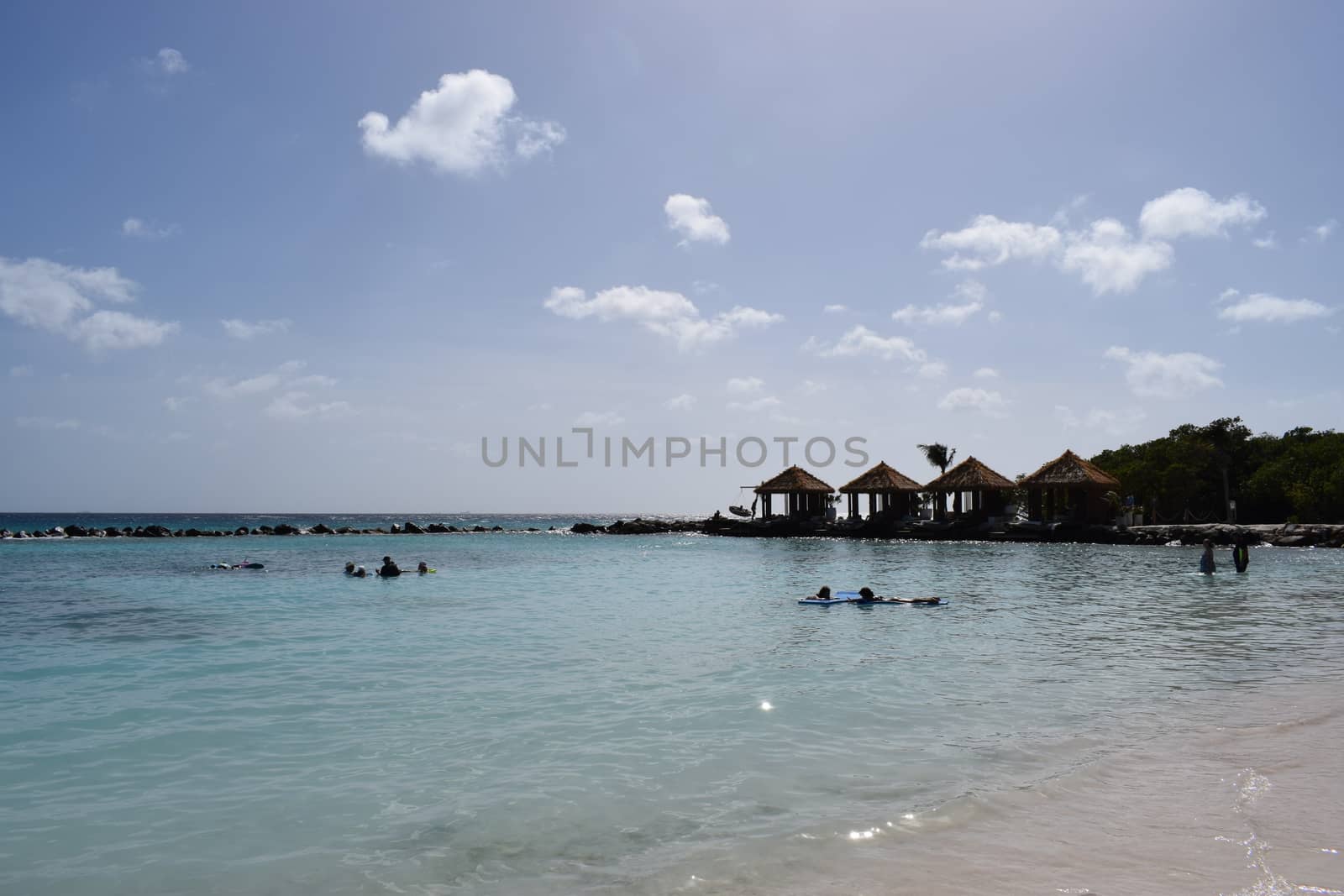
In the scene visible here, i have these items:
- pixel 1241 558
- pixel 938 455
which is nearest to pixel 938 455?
pixel 938 455

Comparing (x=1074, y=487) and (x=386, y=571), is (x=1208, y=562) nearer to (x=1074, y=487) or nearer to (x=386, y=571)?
(x=1074, y=487)

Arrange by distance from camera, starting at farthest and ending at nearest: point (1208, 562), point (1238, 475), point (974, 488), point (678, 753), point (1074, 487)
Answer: point (1238, 475)
point (974, 488)
point (1074, 487)
point (1208, 562)
point (678, 753)

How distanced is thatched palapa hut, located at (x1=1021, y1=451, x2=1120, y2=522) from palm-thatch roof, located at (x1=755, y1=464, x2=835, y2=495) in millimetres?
12909

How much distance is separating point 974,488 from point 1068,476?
4.68 m

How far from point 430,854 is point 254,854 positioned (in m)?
1.05

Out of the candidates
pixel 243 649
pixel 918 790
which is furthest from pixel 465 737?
pixel 243 649

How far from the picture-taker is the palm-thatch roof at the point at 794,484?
52438mm

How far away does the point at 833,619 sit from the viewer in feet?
46.9

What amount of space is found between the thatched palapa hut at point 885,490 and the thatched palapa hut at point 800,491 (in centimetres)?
214

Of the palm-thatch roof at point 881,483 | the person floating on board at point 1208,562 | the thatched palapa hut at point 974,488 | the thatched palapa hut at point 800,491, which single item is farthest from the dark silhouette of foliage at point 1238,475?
the person floating on board at point 1208,562

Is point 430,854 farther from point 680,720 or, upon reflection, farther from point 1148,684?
point 1148,684

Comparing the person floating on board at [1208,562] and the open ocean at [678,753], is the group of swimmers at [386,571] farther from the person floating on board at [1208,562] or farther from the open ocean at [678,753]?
the person floating on board at [1208,562]

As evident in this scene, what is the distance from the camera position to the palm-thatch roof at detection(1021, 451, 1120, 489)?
41.2 meters

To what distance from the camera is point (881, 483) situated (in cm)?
4891
